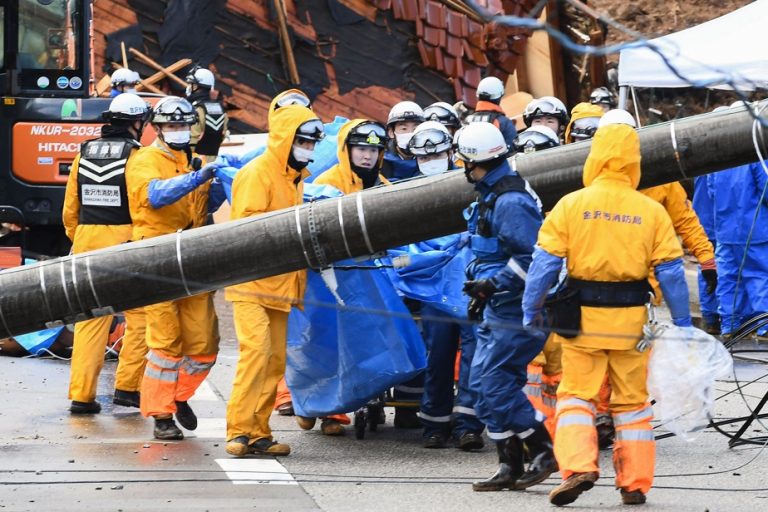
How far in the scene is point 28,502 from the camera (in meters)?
7.62

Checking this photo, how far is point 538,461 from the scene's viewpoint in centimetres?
790

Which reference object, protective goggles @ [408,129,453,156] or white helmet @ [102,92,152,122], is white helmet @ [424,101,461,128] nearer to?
protective goggles @ [408,129,453,156]

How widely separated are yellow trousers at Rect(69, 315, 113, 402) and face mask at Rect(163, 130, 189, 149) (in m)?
1.37

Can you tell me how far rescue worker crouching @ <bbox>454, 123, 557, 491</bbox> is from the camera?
7.77 metres

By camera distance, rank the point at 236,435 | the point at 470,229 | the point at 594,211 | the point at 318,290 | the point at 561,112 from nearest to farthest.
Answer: the point at 594,211, the point at 470,229, the point at 236,435, the point at 318,290, the point at 561,112

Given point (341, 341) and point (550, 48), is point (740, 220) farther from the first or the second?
point (550, 48)

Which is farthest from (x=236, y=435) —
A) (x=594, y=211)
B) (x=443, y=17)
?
(x=443, y=17)

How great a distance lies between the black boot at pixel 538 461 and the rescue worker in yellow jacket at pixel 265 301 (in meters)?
1.62

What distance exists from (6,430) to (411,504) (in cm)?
342

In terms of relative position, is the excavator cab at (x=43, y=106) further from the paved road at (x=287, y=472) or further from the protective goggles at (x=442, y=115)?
the paved road at (x=287, y=472)

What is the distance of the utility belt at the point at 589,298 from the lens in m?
7.47

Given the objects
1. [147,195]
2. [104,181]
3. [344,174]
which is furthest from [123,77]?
[344,174]

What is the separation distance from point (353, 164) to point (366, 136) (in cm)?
22

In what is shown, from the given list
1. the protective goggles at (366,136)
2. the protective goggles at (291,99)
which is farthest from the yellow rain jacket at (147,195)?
the protective goggles at (291,99)
